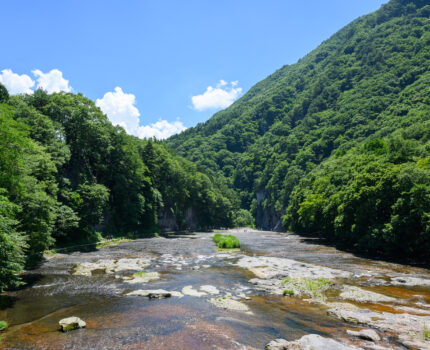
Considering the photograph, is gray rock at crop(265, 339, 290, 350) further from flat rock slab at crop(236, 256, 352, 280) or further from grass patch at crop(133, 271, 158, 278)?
grass patch at crop(133, 271, 158, 278)

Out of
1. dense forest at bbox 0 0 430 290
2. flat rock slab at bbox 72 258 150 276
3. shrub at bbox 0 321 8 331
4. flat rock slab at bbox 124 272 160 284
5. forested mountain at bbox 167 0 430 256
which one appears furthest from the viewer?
forested mountain at bbox 167 0 430 256

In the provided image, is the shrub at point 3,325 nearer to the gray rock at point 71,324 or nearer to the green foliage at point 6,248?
the gray rock at point 71,324

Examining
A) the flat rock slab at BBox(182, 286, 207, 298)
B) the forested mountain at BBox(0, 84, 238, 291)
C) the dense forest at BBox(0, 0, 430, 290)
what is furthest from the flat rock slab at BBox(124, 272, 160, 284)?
the dense forest at BBox(0, 0, 430, 290)

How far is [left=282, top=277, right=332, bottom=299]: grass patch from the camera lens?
1827 centimetres

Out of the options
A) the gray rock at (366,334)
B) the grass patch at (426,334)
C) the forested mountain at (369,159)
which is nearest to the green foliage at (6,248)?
the gray rock at (366,334)

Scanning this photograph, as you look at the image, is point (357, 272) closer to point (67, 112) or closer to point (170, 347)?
point (170, 347)

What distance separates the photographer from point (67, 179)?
145 ft

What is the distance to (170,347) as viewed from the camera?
35.7 feet

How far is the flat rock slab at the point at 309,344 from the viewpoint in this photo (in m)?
10.3

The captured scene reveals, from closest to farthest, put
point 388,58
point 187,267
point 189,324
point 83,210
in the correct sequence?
point 189,324 < point 187,267 < point 83,210 < point 388,58

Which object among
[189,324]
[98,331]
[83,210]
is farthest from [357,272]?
[83,210]

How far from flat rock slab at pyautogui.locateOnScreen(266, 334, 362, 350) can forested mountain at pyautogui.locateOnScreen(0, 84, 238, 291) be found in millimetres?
12978

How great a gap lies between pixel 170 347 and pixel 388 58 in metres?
215

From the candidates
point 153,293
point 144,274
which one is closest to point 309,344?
point 153,293
